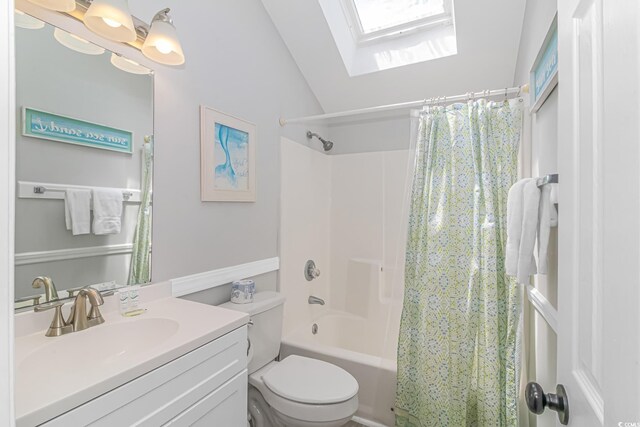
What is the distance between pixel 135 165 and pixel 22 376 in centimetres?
81

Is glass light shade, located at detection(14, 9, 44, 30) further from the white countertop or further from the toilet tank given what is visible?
the toilet tank

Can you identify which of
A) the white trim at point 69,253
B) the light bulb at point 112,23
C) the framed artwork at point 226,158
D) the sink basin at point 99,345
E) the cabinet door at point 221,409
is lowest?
the cabinet door at point 221,409

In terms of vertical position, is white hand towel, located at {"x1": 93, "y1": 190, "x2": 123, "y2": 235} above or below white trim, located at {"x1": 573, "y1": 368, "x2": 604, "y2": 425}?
above

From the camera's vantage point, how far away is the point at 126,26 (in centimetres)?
111

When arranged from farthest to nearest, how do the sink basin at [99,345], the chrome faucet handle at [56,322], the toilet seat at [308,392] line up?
the toilet seat at [308,392] → the chrome faucet handle at [56,322] → the sink basin at [99,345]

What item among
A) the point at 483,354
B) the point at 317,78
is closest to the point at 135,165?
the point at 317,78

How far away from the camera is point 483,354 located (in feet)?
4.83

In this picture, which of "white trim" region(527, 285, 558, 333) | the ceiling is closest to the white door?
"white trim" region(527, 285, 558, 333)

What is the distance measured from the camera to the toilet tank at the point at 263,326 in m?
1.58

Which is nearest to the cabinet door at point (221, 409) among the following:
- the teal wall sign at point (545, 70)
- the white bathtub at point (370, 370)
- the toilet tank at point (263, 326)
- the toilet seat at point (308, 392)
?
the toilet seat at point (308, 392)

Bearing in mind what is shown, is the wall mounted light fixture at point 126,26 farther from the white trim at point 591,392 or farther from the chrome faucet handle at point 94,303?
the white trim at point 591,392

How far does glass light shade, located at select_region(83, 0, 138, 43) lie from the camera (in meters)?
1.05

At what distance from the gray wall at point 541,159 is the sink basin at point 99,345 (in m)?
1.40

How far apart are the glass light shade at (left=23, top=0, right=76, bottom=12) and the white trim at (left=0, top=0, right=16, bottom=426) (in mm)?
855
